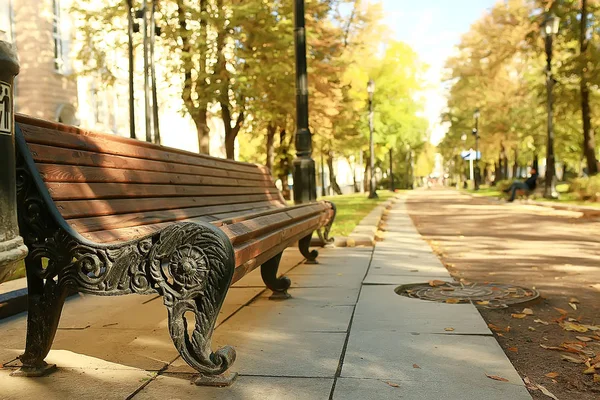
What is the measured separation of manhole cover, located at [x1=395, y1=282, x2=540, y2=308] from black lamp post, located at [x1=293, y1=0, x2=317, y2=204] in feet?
14.4

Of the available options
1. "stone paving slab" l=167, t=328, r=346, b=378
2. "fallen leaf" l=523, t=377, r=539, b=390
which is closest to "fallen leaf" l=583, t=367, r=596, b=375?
"fallen leaf" l=523, t=377, r=539, b=390

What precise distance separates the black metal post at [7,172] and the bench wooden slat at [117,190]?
117 centimetres

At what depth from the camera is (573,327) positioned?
4.49 metres

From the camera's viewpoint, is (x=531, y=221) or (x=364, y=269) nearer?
(x=364, y=269)

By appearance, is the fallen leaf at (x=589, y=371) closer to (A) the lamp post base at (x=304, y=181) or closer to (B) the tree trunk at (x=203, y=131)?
(A) the lamp post base at (x=304, y=181)

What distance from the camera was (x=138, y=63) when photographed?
39.8 meters

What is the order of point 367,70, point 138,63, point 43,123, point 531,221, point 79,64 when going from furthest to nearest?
point 367,70 < point 138,63 < point 79,64 < point 531,221 < point 43,123

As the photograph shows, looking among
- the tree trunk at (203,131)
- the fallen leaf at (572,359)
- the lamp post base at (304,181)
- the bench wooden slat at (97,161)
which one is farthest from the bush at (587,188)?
the fallen leaf at (572,359)

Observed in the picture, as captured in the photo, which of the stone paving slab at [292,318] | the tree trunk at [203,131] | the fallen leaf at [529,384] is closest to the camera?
the fallen leaf at [529,384]

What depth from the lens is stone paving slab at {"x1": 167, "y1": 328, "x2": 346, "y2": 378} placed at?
11.4ft

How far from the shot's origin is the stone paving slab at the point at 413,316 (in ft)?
14.4

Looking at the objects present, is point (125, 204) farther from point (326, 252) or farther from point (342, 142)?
point (342, 142)

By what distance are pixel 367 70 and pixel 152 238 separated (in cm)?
4072

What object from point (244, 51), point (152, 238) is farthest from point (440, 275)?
point (244, 51)
